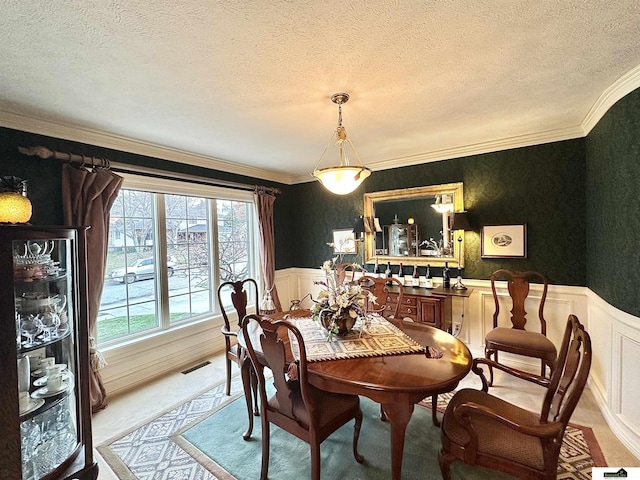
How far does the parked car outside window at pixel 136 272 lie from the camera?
10.2 feet

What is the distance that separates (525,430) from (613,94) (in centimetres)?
236

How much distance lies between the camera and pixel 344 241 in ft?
15.1

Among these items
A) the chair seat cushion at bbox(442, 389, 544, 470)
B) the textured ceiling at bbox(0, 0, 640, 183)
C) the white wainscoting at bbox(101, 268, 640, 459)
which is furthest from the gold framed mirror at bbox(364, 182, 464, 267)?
the chair seat cushion at bbox(442, 389, 544, 470)

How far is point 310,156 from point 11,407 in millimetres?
3291

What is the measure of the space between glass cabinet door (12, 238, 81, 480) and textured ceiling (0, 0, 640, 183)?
1072 millimetres

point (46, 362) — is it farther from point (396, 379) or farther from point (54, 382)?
point (396, 379)

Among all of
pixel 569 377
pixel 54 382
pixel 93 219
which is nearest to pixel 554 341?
pixel 569 377

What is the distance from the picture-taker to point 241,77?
6.20 feet

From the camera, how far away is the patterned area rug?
6.26 feet

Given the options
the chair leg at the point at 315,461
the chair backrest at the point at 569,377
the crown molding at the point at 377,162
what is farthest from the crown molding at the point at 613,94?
the chair leg at the point at 315,461

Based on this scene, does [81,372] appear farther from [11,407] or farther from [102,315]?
[102,315]

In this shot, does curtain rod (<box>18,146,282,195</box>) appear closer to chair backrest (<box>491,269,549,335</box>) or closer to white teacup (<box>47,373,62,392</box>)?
white teacup (<box>47,373,62,392</box>)

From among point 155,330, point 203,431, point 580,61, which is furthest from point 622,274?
point 155,330

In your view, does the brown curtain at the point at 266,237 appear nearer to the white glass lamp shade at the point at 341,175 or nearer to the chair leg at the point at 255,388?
the chair leg at the point at 255,388
